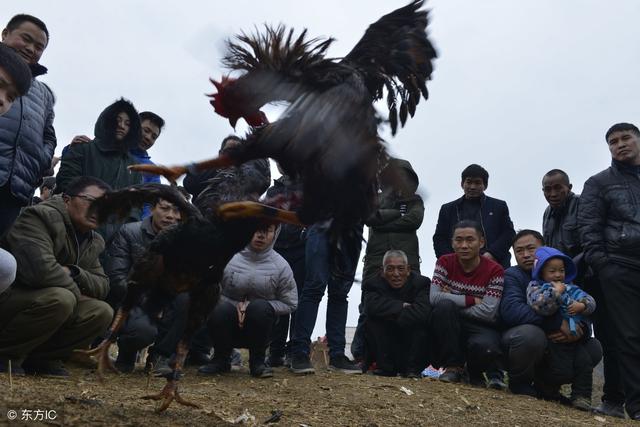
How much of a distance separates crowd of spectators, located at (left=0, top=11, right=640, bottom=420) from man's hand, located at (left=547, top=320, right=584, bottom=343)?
0.04ft

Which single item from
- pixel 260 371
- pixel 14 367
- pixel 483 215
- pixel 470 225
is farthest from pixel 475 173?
pixel 14 367

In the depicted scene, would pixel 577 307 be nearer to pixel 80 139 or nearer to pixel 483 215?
pixel 483 215

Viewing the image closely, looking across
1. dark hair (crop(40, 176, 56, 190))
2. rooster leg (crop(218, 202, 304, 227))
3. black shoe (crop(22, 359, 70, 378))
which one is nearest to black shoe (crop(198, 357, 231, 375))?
black shoe (crop(22, 359, 70, 378))

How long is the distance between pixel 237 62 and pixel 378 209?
106 centimetres

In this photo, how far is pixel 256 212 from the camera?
337cm

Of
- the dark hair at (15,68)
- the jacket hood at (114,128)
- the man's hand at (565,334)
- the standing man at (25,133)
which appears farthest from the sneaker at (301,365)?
the dark hair at (15,68)

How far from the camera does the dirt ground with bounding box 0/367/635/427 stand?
3.27m

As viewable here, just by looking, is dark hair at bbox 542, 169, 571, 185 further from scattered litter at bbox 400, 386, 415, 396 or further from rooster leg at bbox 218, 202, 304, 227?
rooster leg at bbox 218, 202, 304, 227

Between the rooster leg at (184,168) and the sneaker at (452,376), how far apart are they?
362 centimetres

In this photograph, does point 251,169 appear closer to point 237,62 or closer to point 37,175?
point 237,62

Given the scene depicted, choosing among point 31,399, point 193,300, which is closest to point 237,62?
point 193,300

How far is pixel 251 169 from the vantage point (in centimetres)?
397

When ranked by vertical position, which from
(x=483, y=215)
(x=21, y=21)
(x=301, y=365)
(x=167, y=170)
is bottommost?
(x=301, y=365)

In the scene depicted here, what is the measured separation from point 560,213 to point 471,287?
4.02ft
